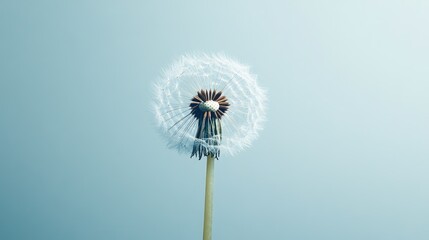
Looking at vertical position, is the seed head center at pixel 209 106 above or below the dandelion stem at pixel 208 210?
above

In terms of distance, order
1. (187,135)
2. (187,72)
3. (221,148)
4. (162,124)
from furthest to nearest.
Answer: (187,72)
(162,124)
(187,135)
(221,148)

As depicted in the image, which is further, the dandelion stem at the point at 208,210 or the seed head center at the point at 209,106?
the seed head center at the point at 209,106

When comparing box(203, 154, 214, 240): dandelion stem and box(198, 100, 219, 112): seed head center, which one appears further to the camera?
box(198, 100, 219, 112): seed head center

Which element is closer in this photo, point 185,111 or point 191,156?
point 191,156

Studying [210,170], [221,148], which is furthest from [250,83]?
[210,170]

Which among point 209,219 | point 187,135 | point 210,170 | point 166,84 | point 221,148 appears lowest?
point 209,219

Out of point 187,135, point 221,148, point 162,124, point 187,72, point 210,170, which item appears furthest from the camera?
point 187,72

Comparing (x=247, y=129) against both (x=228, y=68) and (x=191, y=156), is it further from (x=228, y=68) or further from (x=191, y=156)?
(x=191, y=156)

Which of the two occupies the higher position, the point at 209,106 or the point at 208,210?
the point at 209,106

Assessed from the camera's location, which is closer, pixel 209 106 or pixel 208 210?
pixel 208 210

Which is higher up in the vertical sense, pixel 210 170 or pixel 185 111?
pixel 185 111

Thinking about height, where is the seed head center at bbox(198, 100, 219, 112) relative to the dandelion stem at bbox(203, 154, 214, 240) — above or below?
above
